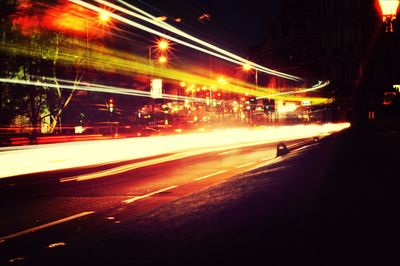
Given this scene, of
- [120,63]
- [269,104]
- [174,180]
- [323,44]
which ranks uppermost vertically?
[323,44]

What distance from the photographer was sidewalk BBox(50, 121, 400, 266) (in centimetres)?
340

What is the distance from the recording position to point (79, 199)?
1026 centimetres

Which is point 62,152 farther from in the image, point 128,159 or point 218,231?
point 218,231

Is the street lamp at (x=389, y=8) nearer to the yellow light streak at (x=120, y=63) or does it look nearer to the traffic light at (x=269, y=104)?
the yellow light streak at (x=120, y=63)

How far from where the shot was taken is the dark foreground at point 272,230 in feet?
11.2

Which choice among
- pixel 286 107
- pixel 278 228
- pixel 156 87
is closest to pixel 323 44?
pixel 286 107

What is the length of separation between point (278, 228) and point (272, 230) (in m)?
0.07

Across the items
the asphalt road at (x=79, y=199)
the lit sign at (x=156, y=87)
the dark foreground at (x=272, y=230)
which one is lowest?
the asphalt road at (x=79, y=199)

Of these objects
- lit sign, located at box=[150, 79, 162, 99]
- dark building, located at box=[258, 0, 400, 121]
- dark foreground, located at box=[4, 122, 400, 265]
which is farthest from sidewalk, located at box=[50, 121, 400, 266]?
dark building, located at box=[258, 0, 400, 121]

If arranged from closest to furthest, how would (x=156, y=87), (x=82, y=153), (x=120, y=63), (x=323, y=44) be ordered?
1. (x=82, y=153)
2. (x=156, y=87)
3. (x=120, y=63)
4. (x=323, y=44)

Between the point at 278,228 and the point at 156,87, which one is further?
the point at 156,87

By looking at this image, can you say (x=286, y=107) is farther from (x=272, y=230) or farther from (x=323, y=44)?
(x=272, y=230)

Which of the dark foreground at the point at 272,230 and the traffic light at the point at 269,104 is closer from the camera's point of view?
the dark foreground at the point at 272,230

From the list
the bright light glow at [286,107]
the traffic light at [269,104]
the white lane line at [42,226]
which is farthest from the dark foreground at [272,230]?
the traffic light at [269,104]
